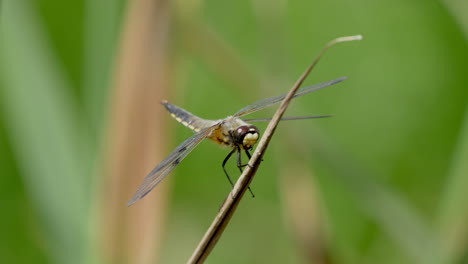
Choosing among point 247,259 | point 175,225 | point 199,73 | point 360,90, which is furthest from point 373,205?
point 199,73

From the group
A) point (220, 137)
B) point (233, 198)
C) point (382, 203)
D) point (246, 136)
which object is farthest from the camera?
point (382, 203)

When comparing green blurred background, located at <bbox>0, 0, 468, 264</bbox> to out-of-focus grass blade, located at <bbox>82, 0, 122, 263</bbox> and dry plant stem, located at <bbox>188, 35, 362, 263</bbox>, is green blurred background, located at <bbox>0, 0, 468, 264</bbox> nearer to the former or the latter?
out-of-focus grass blade, located at <bbox>82, 0, 122, 263</bbox>

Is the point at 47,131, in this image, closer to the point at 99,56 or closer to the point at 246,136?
the point at 99,56

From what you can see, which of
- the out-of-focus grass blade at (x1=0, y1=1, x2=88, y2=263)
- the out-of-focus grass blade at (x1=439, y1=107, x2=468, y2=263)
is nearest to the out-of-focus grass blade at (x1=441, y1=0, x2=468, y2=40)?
the out-of-focus grass blade at (x1=439, y1=107, x2=468, y2=263)

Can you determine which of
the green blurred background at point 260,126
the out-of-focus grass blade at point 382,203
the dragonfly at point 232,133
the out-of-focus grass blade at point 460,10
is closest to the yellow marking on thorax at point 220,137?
the dragonfly at point 232,133

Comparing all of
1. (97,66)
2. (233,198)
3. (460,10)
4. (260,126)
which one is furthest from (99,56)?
(260,126)

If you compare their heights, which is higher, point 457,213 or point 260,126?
point 260,126

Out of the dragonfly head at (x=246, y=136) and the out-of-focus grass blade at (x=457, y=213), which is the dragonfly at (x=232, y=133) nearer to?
the dragonfly head at (x=246, y=136)
